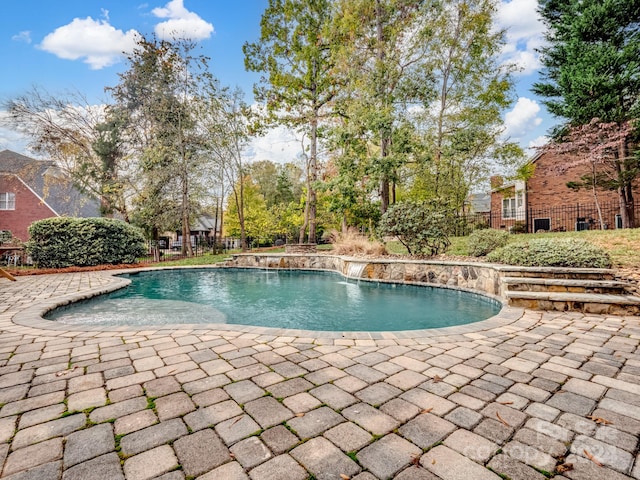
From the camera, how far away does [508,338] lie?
9.55ft

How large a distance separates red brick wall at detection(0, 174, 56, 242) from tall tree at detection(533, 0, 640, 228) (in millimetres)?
26726

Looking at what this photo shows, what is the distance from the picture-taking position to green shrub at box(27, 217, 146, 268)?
10.1m

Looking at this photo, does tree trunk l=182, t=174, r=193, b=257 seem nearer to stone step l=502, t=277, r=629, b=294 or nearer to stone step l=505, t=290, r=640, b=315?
stone step l=502, t=277, r=629, b=294

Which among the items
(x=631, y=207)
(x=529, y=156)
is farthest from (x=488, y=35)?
(x=631, y=207)

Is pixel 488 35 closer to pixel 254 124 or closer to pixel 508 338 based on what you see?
pixel 254 124

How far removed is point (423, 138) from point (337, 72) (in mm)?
4647

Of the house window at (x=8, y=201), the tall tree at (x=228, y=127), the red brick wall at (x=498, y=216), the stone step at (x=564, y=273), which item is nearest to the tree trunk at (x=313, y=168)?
the tall tree at (x=228, y=127)

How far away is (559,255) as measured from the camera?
4898mm

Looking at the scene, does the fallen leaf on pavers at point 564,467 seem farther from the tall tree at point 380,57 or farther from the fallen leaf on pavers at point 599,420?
the tall tree at point 380,57

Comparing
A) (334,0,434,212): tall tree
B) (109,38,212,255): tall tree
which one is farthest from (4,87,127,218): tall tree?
(334,0,434,212): tall tree

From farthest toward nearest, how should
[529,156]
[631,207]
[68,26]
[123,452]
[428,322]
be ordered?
[529,156] → [631,207] → [68,26] → [428,322] → [123,452]

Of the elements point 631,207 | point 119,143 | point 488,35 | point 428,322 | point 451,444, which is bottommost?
point 428,322

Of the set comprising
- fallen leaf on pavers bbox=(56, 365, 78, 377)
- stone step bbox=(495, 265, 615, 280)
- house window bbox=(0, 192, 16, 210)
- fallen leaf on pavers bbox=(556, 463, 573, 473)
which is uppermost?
house window bbox=(0, 192, 16, 210)

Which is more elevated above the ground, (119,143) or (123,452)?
(119,143)
